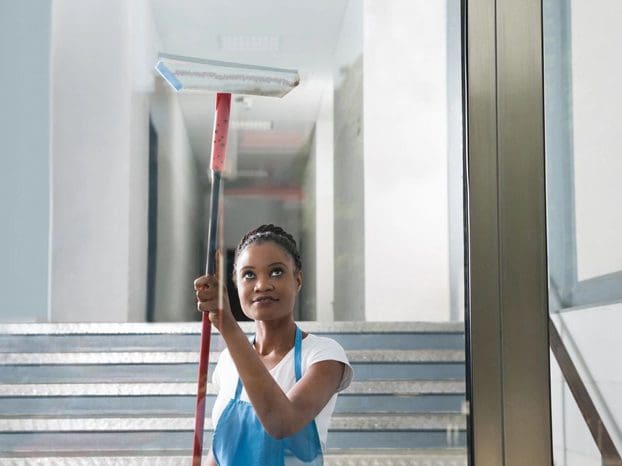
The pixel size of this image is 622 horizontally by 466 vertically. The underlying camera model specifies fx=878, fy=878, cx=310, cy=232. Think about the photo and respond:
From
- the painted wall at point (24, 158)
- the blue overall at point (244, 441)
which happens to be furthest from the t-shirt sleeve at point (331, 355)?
the painted wall at point (24, 158)

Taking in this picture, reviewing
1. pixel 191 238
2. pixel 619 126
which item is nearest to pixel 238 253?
pixel 191 238

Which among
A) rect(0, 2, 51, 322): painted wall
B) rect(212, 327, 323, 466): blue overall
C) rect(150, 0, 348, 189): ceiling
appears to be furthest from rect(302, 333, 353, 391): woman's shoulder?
rect(0, 2, 51, 322): painted wall

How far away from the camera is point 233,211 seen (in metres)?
1.20

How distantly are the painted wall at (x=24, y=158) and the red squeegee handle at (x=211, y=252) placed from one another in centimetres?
22

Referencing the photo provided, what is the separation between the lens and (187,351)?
119 cm

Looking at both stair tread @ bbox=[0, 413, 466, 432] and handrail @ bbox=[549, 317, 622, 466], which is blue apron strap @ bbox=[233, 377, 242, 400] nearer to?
stair tread @ bbox=[0, 413, 466, 432]

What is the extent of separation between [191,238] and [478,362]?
0.44m

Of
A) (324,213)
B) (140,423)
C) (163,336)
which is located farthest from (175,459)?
(324,213)

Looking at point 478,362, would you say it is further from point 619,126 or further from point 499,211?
point 619,126

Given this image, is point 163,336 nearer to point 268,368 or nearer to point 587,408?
point 268,368

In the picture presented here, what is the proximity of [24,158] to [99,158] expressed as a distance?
11 cm

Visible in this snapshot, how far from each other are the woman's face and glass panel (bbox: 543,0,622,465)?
391 millimetres

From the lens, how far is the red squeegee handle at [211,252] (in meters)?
1.18

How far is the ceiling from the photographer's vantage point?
1.21 metres
